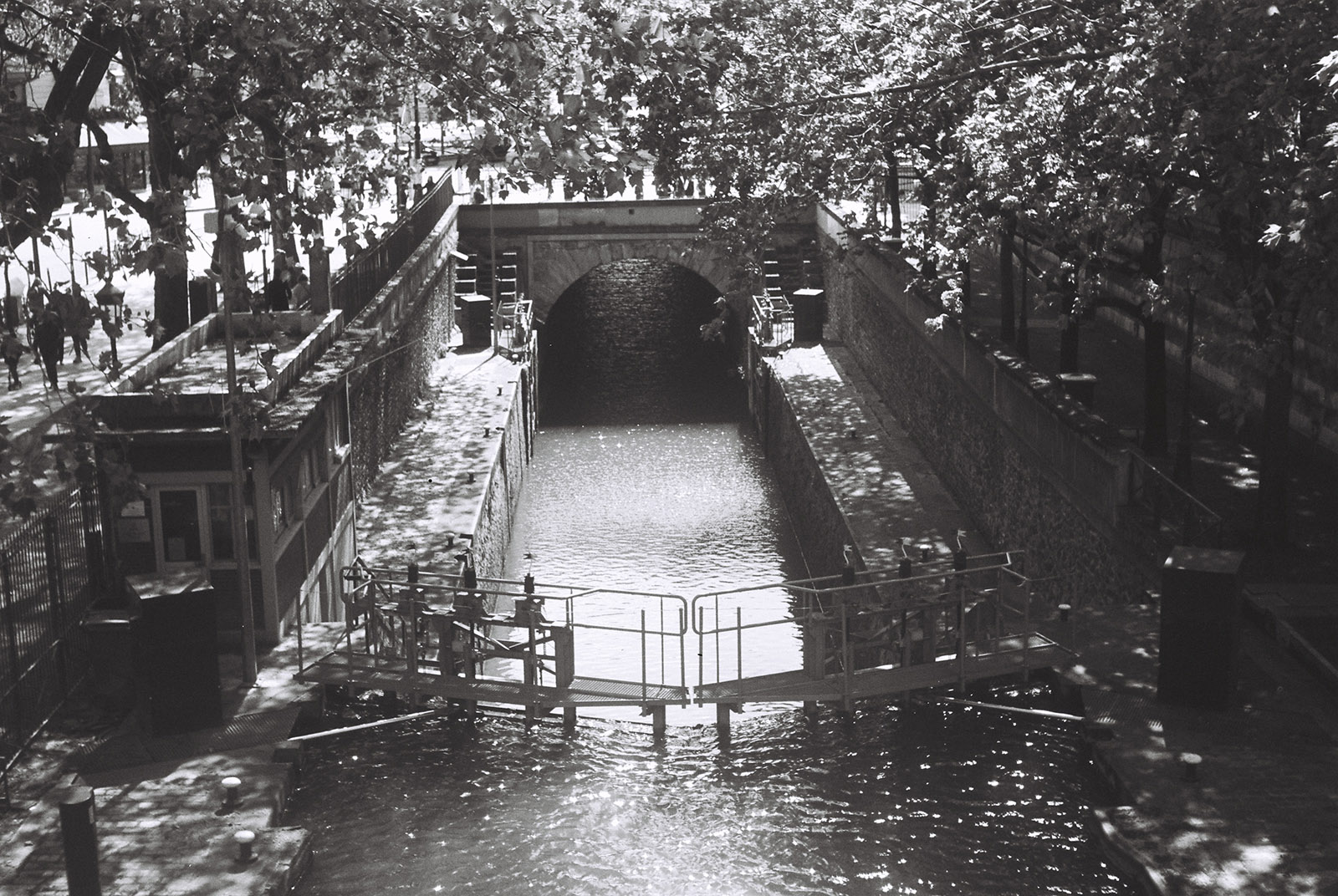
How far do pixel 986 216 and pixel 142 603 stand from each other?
1126 centimetres

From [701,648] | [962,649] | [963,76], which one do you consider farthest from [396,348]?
[962,649]

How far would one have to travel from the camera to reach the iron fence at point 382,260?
2511cm

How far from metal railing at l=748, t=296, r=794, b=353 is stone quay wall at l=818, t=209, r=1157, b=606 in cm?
573

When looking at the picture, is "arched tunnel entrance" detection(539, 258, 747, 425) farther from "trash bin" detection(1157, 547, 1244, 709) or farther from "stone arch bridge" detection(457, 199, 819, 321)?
"trash bin" detection(1157, 547, 1244, 709)

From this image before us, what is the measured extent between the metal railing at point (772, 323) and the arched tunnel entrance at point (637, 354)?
1.65 m

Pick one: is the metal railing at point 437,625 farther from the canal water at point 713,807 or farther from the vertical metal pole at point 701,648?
the canal water at point 713,807

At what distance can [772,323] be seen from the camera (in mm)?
39969

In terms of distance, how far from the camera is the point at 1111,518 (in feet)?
57.0

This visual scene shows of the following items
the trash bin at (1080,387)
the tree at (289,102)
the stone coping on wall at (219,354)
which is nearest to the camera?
the tree at (289,102)

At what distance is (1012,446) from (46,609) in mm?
12500

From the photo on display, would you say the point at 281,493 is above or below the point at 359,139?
below

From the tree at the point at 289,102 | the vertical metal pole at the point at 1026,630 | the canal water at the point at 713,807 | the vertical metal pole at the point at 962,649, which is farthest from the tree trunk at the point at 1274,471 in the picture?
the tree at the point at 289,102

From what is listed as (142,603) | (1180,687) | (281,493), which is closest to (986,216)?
(1180,687)

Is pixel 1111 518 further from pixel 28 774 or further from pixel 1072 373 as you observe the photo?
pixel 28 774
